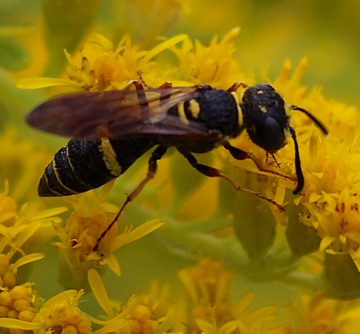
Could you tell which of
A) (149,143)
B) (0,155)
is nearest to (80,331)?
Result: (149,143)

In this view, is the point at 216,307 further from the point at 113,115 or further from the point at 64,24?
the point at 64,24

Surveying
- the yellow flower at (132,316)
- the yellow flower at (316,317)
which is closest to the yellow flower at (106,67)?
the yellow flower at (132,316)

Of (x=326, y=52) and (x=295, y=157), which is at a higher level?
(x=295, y=157)

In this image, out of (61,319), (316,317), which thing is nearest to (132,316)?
(61,319)

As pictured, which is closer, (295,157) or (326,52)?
(295,157)

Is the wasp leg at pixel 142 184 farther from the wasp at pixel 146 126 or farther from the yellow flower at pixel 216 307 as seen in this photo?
Answer: the yellow flower at pixel 216 307

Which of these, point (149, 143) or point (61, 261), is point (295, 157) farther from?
point (61, 261)
